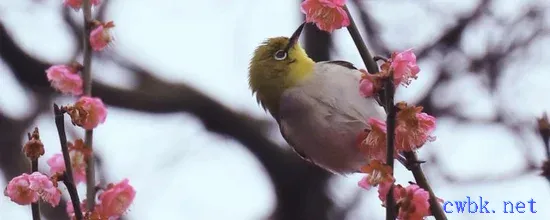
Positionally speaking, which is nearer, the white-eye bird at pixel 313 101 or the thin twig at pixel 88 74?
the thin twig at pixel 88 74

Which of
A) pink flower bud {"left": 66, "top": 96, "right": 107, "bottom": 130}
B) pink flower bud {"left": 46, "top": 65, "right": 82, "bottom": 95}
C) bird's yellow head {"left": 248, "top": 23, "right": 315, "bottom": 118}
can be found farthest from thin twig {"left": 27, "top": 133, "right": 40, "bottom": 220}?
bird's yellow head {"left": 248, "top": 23, "right": 315, "bottom": 118}

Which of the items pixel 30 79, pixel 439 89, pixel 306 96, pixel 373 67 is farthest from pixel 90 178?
pixel 439 89

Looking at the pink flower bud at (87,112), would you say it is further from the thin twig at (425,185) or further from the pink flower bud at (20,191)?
the thin twig at (425,185)

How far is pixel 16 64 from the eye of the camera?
3084mm

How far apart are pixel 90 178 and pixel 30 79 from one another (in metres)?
1.91

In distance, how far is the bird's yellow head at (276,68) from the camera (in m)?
2.24

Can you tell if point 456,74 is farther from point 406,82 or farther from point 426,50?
point 406,82

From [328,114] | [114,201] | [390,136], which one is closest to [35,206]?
[114,201]

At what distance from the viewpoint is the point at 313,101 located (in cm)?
214

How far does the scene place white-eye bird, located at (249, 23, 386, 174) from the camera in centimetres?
207

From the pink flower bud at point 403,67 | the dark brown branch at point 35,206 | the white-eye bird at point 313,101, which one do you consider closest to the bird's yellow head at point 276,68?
the white-eye bird at point 313,101

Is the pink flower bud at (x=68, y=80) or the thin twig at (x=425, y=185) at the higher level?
the pink flower bud at (x=68, y=80)

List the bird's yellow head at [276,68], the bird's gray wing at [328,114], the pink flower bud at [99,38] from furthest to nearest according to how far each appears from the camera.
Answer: the bird's yellow head at [276,68], the bird's gray wing at [328,114], the pink flower bud at [99,38]

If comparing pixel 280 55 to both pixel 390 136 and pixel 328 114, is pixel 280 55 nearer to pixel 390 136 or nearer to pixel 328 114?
pixel 328 114
